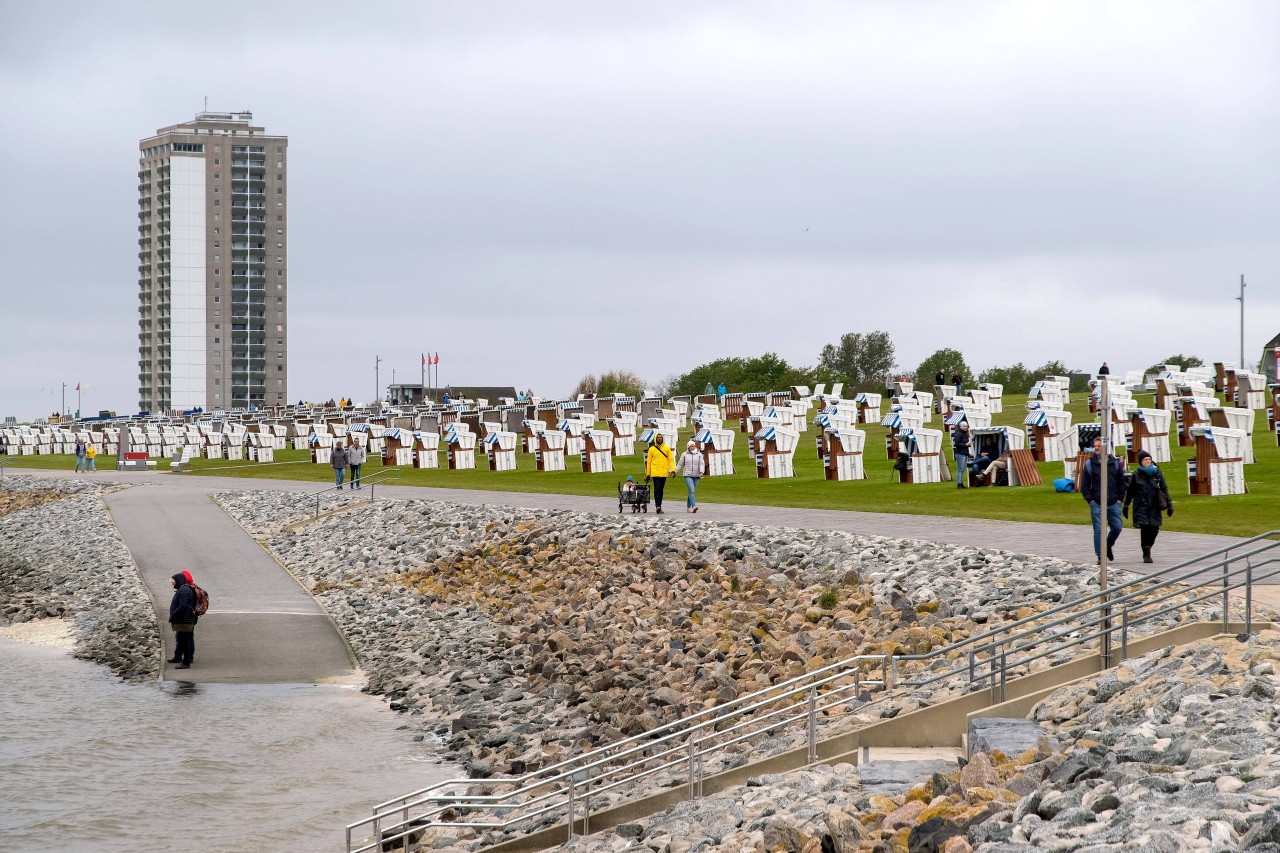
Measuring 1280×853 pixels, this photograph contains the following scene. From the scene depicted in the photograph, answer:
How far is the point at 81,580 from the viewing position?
35312 mm

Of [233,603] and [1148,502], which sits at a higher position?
[1148,502]

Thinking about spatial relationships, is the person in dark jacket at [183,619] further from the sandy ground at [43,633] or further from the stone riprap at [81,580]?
the sandy ground at [43,633]

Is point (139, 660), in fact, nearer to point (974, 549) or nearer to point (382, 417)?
point (974, 549)

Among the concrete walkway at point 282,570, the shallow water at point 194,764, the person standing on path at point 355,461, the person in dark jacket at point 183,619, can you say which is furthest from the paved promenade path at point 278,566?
the person standing on path at point 355,461

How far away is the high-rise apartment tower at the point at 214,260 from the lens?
610ft

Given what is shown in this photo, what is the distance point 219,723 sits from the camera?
67.0ft

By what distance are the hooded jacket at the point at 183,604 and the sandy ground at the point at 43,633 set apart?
212 inches

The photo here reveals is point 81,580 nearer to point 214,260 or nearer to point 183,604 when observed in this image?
point 183,604

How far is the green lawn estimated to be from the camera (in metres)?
25.2

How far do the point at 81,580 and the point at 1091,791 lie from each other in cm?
3187

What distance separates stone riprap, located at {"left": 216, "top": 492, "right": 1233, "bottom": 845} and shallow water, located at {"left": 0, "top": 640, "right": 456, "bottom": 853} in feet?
3.79

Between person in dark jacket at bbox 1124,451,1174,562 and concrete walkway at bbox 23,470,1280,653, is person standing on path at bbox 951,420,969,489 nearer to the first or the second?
concrete walkway at bbox 23,470,1280,653

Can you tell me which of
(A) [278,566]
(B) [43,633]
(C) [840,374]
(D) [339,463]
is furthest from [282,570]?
(C) [840,374]

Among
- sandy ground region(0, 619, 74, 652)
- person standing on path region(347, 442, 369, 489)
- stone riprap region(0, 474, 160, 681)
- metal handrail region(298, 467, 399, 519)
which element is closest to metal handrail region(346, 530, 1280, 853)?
stone riprap region(0, 474, 160, 681)
